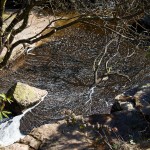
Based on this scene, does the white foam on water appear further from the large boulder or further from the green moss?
the green moss

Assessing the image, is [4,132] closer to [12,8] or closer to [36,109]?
[36,109]

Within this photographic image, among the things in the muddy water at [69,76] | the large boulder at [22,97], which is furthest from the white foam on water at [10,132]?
the large boulder at [22,97]

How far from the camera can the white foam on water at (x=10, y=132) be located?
25.0ft

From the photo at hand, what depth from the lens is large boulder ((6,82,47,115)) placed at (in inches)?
339

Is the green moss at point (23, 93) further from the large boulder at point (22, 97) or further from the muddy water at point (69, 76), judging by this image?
the muddy water at point (69, 76)

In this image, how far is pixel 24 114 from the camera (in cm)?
857

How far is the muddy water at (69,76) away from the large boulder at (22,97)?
0.20 metres

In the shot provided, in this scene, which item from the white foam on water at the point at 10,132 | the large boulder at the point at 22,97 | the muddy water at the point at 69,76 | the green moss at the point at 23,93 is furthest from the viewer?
the green moss at the point at 23,93

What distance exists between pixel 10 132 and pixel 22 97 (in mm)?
1085

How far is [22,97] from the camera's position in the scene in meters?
8.76

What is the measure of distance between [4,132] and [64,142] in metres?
2.84

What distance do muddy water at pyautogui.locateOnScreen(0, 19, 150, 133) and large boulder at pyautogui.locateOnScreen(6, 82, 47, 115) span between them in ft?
0.65

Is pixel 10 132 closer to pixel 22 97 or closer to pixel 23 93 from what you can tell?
pixel 22 97

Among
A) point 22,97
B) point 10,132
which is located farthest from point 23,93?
point 10,132
